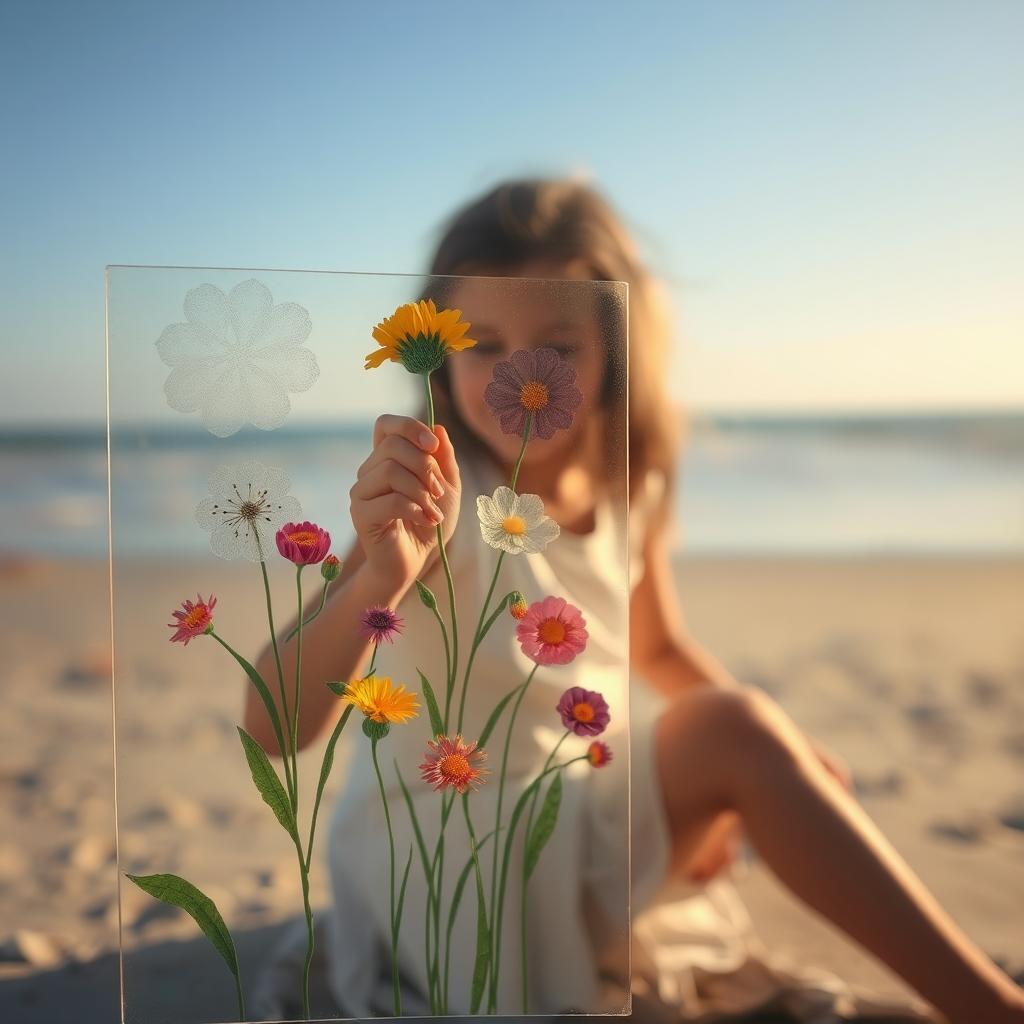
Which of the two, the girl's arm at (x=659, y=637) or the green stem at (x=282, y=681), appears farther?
the girl's arm at (x=659, y=637)

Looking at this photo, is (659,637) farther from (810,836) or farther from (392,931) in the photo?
(392,931)

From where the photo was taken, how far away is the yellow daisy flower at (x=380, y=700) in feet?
2.11

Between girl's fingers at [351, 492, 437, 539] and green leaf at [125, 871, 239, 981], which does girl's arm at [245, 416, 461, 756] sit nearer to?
girl's fingers at [351, 492, 437, 539]

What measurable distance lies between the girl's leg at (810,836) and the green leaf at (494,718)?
32 cm

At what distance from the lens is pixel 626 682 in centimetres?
70

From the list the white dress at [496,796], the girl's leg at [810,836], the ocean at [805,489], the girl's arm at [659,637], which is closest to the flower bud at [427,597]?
the white dress at [496,796]

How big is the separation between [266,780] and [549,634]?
195mm

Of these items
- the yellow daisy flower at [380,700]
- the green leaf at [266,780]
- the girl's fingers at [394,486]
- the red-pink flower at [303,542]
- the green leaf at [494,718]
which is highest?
the girl's fingers at [394,486]

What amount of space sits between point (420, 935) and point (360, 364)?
0.36 m

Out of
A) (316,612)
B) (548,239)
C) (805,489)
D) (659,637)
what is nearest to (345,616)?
(316,612)

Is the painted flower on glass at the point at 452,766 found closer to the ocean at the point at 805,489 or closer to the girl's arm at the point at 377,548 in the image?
the girl's arm at the point at 377,548

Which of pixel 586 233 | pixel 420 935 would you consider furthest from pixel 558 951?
pixel 586 233

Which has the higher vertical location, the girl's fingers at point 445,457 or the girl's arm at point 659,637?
the girl's fingers at point 445,457

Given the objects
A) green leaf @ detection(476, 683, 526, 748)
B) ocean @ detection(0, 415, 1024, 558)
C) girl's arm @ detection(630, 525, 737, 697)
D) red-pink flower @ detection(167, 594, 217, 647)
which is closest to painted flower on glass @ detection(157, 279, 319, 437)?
red-pink flower @ detection(167, 594, 217, 647)
